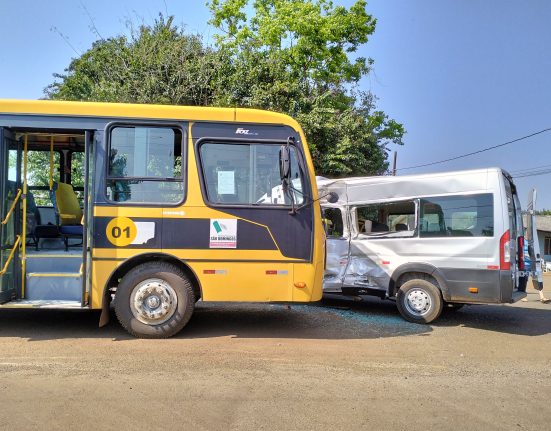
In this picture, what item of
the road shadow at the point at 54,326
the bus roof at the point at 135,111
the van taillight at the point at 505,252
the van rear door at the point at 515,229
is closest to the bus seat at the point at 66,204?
the road shadow at the point at 54,326

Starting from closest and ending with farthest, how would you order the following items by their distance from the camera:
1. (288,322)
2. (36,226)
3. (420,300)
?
(36,226), (288,322), (420,300)

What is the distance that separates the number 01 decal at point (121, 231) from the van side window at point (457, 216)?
4833 mm

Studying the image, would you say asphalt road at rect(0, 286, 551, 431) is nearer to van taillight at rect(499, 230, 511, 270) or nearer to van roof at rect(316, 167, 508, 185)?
van taillight at rect(499, 230, 511, 270)

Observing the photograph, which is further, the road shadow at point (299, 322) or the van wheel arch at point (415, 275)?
the van wheel arch at point (415, 275)

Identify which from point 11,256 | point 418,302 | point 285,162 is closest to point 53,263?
point 11,256

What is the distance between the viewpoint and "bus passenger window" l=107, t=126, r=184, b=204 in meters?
6.65

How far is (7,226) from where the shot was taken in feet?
22.2

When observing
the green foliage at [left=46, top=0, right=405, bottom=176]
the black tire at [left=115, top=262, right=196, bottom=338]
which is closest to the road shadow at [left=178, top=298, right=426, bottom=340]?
the black tire at [left=115, top=262, right=196, bottom=338]

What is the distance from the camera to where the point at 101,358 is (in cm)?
579

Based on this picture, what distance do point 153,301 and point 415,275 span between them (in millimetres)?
4512

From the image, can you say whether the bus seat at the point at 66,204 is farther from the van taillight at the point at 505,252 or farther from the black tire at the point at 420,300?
the van taillight at the point at 505,252

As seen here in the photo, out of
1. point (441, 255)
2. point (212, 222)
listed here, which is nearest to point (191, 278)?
point (212, 222)

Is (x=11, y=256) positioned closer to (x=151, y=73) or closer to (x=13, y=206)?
(x=13, y=206)

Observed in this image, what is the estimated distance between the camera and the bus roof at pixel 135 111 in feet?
21.7
